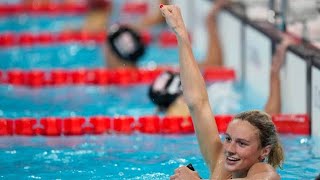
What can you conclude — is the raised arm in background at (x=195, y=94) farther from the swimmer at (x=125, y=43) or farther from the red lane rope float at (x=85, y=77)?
the red lane rope float at (x=85, y=77)

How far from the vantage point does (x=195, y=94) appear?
3.98m

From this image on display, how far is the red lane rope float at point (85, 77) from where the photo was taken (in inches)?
301

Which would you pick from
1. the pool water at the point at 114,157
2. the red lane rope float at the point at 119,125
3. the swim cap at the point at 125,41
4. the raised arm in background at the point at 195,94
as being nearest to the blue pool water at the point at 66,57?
the swim cap at the point at 125,41

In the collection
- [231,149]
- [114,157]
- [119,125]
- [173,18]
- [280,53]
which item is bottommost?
[114,157]

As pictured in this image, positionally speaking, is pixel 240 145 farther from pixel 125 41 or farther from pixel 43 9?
pixel 43 9

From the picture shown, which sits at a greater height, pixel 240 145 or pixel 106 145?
pixel 240 145

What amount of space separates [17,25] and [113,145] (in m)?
6.08

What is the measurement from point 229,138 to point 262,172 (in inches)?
7.5

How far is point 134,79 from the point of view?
25.6ft

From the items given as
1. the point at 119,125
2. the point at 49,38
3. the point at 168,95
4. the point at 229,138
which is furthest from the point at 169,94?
the point at 49,38

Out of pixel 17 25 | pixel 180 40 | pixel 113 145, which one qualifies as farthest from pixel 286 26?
pixel 17 25

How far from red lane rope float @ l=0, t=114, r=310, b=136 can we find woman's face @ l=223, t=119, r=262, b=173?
2.10 metres

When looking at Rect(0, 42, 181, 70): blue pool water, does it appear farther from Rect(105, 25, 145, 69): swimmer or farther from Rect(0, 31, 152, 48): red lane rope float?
Rect(105, 25, 145, 69): swimmer

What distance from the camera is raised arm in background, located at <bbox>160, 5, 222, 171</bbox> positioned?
393 cm
